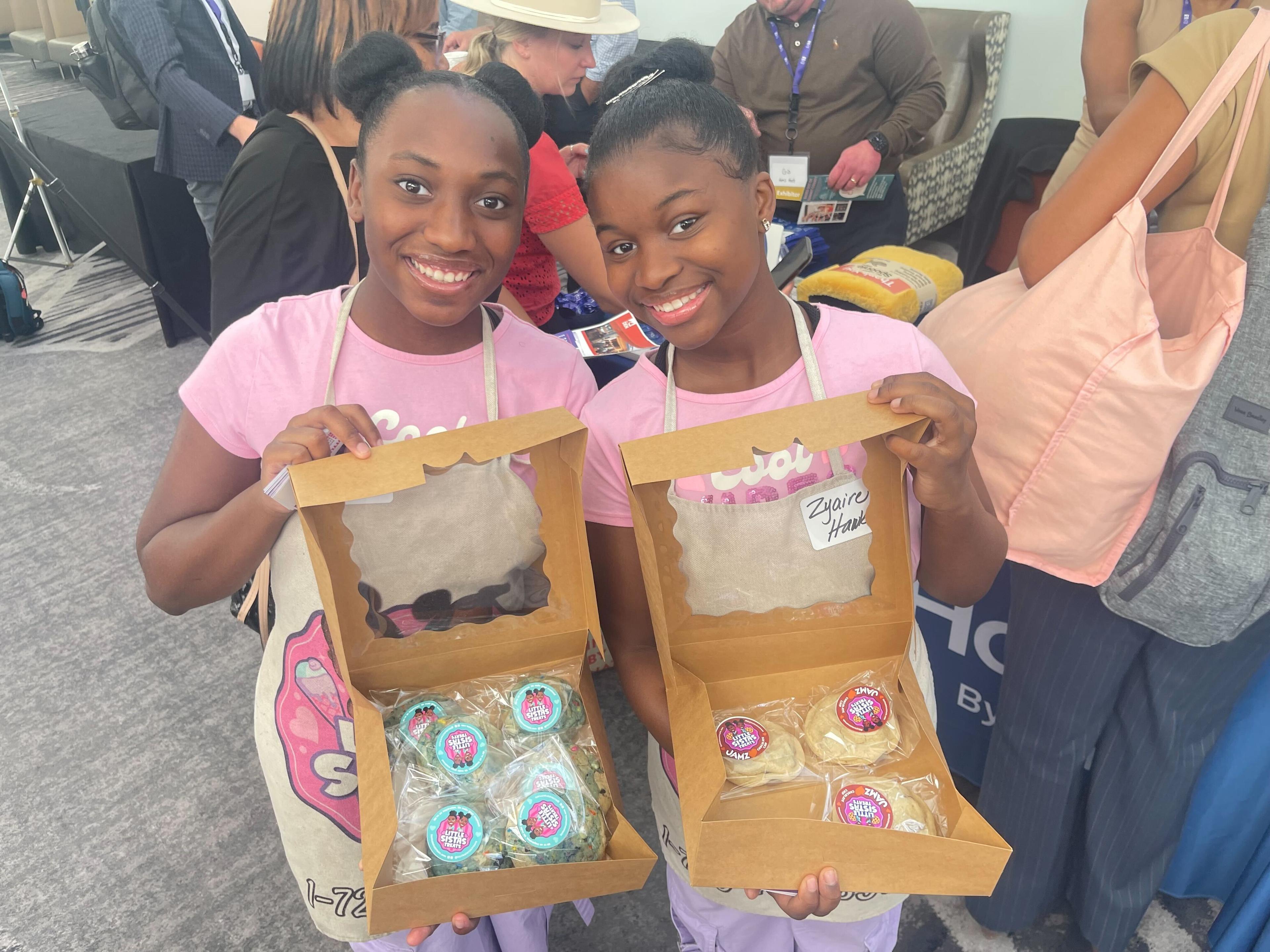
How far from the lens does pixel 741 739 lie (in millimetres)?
1000

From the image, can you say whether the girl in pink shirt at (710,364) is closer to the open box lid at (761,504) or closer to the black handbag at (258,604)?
the open box lid at (761,504)

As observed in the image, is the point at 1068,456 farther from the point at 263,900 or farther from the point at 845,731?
the point at 263,900

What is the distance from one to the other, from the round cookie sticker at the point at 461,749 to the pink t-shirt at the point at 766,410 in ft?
1.11

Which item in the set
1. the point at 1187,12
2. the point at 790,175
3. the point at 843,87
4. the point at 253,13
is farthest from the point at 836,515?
the point at 253,13

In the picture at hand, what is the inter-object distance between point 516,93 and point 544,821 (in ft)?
3.62

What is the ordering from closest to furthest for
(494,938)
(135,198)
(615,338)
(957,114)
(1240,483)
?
(1240,483) → (494,938) → (615,338) → (135,198) → (957,114)

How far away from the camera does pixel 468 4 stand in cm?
237

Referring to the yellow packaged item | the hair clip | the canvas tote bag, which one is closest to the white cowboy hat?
the yellow packaged item

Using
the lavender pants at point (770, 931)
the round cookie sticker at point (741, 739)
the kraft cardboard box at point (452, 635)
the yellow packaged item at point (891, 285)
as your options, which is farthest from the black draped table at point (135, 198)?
the round cookie sticker at point (741, 739)

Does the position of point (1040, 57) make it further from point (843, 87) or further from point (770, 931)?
point (770, 931)

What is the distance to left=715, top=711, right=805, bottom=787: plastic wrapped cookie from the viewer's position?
3.20ft

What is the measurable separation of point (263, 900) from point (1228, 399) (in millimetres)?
2147

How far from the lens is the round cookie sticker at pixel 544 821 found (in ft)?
3.04

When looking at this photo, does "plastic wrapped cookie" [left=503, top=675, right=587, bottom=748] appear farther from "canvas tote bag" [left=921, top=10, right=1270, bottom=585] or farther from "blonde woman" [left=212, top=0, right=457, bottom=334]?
"blonde woman" [left=212, top=0, right=457, bottom=334]
